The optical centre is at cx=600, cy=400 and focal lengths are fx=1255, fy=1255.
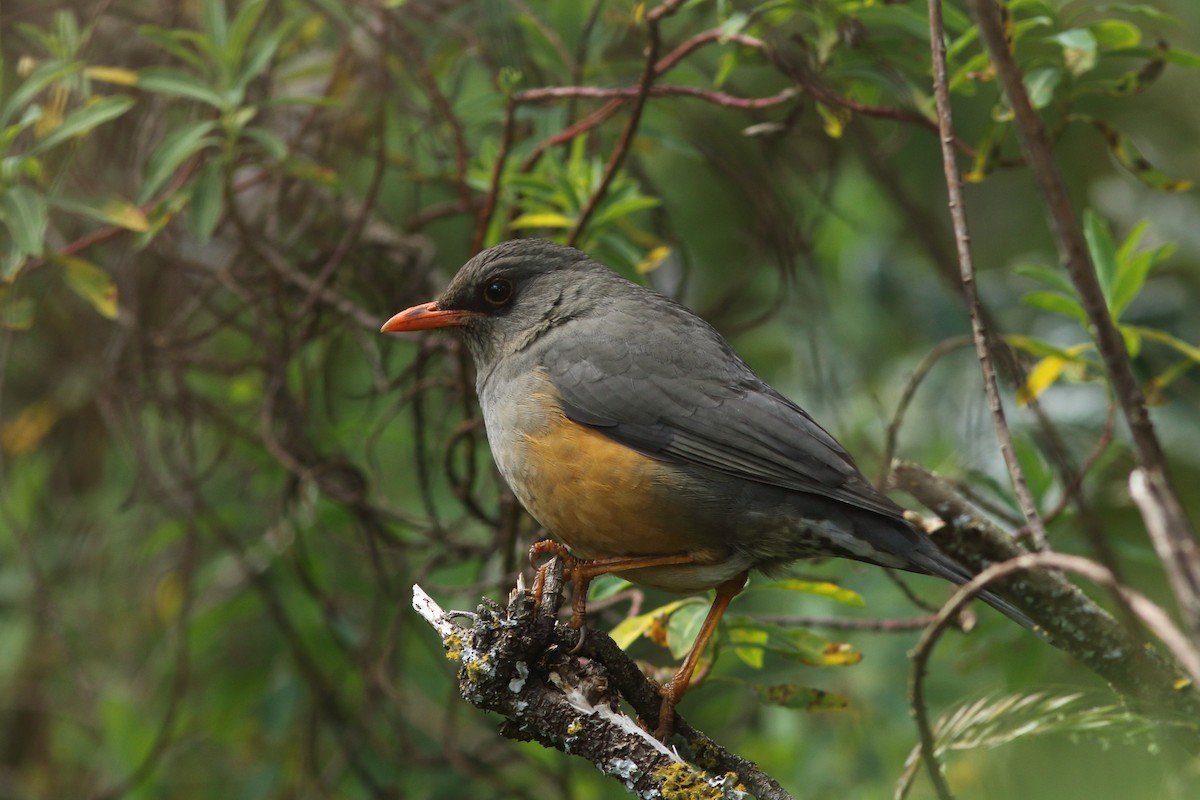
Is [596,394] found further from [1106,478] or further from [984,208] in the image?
[984,208]

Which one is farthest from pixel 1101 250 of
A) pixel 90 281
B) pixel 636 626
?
pixel 90 281

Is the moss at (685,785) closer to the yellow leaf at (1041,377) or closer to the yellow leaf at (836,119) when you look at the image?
the yellow leaf at (1041,377)

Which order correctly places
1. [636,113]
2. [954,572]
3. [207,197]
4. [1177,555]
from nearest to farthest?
[1177,555] → [954,572] → [636,113] → [207,197]

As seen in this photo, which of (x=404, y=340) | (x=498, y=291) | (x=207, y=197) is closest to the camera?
(x=498, y=291)

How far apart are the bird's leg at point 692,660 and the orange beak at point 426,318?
4.62ft

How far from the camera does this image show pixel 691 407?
12.9ft

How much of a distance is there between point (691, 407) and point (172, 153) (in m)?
2.21

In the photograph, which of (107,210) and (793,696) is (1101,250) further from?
(107,210)

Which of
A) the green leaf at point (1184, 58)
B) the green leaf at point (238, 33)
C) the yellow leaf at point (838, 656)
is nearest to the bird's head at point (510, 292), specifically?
the green leaf at point (238, 33)

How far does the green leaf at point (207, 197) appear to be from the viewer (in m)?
4.73

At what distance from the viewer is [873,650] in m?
5.28

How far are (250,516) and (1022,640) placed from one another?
375 centimetres

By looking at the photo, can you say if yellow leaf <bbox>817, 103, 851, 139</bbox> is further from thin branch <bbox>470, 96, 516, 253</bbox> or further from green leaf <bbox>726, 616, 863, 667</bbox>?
green leaf <bbox>726, 616, 863, 667</bbox>

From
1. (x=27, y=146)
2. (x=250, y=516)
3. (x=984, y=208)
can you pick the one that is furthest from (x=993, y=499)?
(x=27, y=146)
